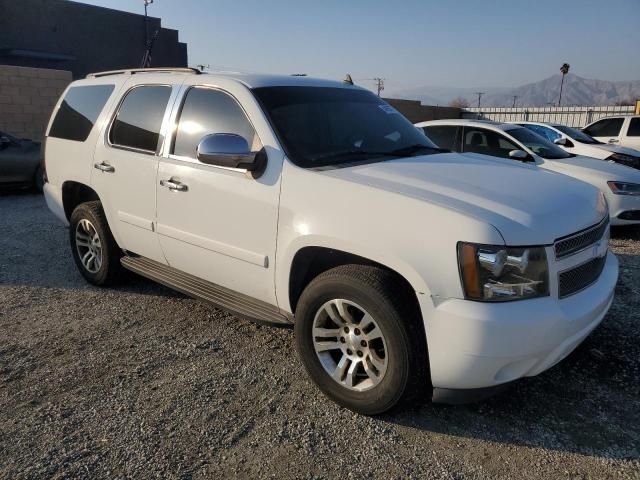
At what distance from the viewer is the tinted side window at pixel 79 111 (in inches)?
191

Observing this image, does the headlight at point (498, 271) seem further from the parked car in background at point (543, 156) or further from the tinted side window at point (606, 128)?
the tinted side window at point (606, 128)

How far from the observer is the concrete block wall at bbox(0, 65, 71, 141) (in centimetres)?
1392

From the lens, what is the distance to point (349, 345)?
3000 millimetres

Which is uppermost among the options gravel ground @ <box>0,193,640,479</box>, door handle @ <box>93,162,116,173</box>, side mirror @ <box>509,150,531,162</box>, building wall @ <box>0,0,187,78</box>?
building wall @ <box>0,0,187,78</box>

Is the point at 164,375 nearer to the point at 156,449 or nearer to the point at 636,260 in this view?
the point at 156,449

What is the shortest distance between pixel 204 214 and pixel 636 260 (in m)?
4.90

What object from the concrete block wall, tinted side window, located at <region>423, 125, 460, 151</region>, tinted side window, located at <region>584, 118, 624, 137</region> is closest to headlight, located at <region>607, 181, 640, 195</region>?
tinted side window, located at <region>423, 125, 460, 151</region>

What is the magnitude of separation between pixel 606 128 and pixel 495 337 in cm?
1339

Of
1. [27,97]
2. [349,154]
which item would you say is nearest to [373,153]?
[349,154]

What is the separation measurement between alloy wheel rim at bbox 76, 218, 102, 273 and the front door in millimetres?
1222

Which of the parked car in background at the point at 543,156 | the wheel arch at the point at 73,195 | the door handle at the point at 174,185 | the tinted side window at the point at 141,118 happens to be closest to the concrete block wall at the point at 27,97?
the wheel arch at the point at 73,195

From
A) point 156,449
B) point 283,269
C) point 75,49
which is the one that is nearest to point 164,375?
point 156,449

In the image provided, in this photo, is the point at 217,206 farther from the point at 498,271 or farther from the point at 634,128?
the point at 634,128

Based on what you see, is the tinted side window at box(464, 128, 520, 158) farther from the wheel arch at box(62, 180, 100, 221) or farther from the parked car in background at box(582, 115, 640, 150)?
the parked car in background at box(582, 115, 640, 150)
